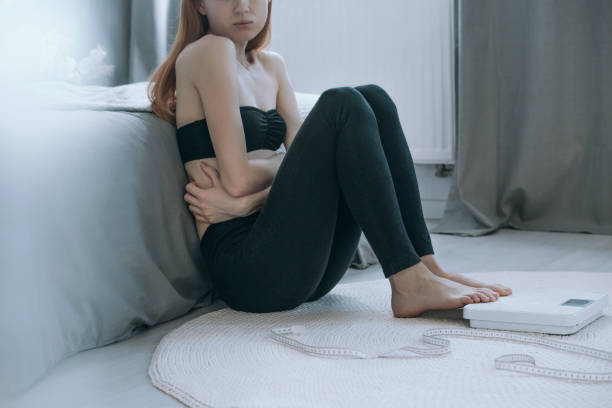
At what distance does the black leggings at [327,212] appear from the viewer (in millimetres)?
1431

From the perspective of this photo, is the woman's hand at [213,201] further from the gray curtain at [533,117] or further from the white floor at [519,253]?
the gray curtain at [533,117]

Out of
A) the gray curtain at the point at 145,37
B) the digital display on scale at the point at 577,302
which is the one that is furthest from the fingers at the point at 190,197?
the gray curtain at the point at 145,37

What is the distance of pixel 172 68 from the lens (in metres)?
1.66

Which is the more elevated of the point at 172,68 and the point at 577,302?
the point at 172,68

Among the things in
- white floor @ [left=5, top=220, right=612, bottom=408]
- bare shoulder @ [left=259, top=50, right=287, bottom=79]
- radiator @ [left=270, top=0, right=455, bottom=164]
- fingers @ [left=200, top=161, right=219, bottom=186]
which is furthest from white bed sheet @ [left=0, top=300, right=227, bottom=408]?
radiator @ [left=270, top=0, right=455, bottom=164]

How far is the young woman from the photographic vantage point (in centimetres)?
144

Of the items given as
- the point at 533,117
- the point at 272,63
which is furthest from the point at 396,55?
the point at 272,63

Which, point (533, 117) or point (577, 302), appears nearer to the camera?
point (577, 302)

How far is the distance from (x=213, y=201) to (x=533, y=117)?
159cm

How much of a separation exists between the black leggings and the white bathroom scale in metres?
0.17

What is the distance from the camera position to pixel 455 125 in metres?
2.98

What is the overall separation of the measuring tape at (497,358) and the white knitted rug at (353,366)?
0.04 feet

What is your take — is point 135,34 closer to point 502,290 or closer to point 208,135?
point 208,135

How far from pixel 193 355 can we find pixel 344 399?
37 centimetres
